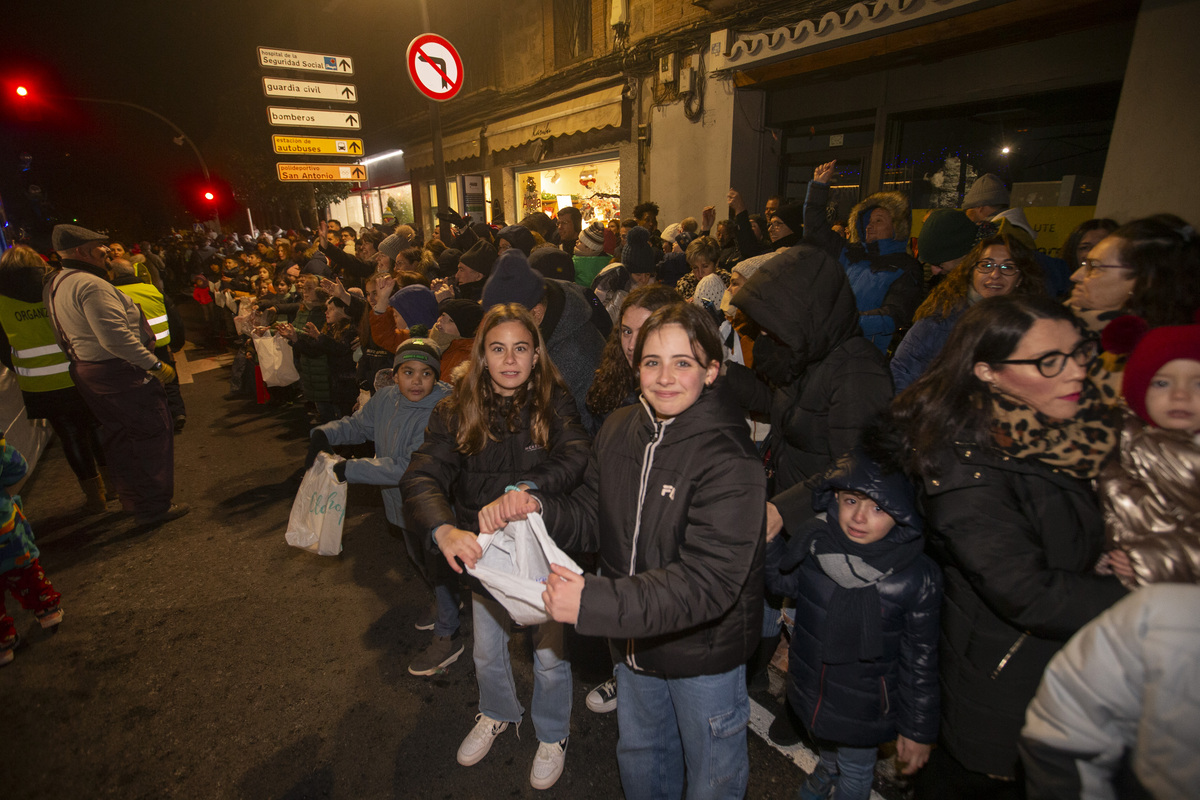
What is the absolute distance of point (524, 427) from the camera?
2453mm

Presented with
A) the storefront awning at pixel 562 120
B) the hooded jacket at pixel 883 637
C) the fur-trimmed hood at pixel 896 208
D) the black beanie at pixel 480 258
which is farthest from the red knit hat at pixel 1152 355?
the storefront awning at pixel 562 120

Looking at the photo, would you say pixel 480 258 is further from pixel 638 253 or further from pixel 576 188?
pixel 576 188

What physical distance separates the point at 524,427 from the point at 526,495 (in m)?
0.59

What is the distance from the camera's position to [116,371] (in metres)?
4.65

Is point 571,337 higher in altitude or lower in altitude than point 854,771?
higher

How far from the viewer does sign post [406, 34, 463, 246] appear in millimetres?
8500

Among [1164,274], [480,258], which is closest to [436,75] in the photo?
[480,258]

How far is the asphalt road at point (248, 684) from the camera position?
254 centimetres

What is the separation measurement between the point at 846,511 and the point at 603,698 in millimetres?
1731

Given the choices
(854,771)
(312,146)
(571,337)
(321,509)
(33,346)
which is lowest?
(854,771)

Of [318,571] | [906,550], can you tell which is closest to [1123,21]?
[906,550]

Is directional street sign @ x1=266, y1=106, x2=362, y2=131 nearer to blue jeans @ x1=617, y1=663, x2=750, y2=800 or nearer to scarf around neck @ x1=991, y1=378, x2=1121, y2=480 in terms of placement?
blue jeans @ x1=617, y1=663, x2=750, y2=800

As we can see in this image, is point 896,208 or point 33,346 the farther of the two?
point 33,346

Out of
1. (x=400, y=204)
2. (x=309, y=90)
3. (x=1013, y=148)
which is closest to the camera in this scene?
(x=1013, y=148)
